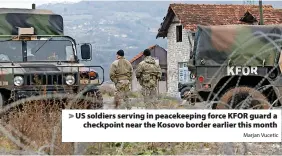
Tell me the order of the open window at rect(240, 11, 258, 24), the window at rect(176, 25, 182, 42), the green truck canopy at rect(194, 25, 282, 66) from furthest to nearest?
the window at rect(176, 25, 182, 42) < the open window at rect(240, 11, 258, 24) < the green truck canopy at rect(194, 25, 282, 66)

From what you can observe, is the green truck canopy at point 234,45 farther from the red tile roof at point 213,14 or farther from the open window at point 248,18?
the open window at point 248,18

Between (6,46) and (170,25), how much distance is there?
27388mm

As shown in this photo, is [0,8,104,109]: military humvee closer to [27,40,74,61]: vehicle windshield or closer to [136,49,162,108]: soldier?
[27,40,74,61]: vehicle windshield

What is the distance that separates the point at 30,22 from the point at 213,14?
2436cm

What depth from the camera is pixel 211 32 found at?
1221cm

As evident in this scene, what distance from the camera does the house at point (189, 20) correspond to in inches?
1405

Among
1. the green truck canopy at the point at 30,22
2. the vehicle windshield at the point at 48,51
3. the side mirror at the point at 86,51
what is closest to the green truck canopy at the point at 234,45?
the side mirror at the point at 86,51

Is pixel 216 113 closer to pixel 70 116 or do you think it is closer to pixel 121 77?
pixel 70 116

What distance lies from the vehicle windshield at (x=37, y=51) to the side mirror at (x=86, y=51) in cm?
26

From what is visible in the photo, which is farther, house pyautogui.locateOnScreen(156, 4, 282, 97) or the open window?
house pyautogui.locateOnScreen(156, 4, 282, 97)

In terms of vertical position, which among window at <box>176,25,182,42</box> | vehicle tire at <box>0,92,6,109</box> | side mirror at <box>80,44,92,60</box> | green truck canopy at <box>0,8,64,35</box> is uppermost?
window at <box>176,25,182,42</box>

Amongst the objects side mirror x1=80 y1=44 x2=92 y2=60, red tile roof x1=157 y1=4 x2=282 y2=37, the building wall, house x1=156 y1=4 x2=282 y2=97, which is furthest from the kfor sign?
the building wall

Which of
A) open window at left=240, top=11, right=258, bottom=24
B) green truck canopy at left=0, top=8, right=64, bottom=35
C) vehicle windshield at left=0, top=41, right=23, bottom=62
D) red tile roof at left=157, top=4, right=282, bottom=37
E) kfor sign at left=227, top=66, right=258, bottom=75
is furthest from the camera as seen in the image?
red tile roof at left=157, top=4, right=282, bottom=37

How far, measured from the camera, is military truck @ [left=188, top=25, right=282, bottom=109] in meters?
11.1
